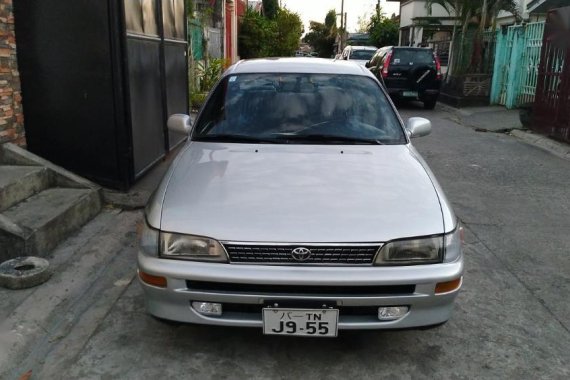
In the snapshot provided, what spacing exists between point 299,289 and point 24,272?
2194mm

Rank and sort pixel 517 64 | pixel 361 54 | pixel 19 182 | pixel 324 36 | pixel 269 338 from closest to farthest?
pixel 269 338 → pixel 19 182 → pixel 517 64 → pixel 361 54 → pixel 324 36

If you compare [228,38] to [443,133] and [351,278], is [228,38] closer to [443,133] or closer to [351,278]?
[443,133]

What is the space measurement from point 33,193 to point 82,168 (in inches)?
29.2

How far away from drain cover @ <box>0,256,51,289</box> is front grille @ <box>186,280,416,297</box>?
5.39ft

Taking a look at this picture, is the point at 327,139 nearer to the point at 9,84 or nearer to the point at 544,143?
the point at 9,84

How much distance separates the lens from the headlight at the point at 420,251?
280cm

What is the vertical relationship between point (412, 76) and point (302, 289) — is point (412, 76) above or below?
above

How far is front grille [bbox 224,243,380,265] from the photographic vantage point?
109 inches

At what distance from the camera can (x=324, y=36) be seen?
69.6m

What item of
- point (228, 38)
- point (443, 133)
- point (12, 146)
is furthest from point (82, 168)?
point (228, 38)

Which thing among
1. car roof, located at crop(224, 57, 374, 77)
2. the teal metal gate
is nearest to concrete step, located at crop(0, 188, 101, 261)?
car roof, located at crop(224, 57, 374, 77)

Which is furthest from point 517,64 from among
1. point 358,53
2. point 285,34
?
point 285,34

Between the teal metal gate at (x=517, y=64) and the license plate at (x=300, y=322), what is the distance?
11.8 meters

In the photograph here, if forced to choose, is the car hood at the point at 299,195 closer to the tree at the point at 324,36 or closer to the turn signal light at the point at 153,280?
the turn signal light at the point at 153,280
